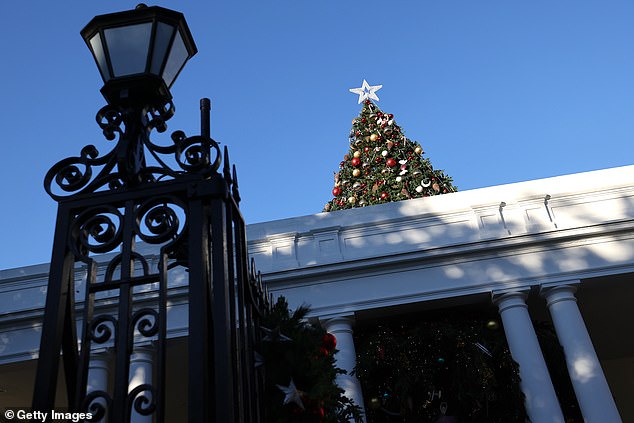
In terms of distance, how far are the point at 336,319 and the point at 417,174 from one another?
266 inches

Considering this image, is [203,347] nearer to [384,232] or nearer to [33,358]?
[384,232]

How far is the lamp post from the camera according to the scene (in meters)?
2.00

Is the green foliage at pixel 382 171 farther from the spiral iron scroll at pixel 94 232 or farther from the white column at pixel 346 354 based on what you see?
the spiral iron scroll at pixel 94 232

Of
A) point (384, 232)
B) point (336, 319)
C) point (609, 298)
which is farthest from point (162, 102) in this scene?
point (609, 298)

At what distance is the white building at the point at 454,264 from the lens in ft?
36.4

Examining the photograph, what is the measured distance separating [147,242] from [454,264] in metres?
9.99

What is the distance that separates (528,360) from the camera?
410 inches

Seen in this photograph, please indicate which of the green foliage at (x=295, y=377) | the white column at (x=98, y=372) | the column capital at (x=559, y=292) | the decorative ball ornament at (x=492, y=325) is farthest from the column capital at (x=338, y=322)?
the green foliage at (x=295, y=377)

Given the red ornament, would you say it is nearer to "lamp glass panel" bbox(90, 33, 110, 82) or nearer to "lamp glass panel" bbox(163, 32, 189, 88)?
"lamp glass panel" bbox(163, 32, 189, 88)

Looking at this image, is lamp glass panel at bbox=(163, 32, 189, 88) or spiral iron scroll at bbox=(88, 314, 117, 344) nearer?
spiral iron scroll at bbox=(88, 314, 117, 344)

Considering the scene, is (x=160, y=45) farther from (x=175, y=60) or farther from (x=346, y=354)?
(x=346, y=354)

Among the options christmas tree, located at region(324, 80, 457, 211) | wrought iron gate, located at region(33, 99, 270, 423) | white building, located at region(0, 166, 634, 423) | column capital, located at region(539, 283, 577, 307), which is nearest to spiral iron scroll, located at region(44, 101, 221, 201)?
wrought iron gate, located at region(33, 99, 270, 423)

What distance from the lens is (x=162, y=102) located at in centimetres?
261

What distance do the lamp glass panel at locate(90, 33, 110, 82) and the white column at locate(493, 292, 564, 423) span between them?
31.2 ft
